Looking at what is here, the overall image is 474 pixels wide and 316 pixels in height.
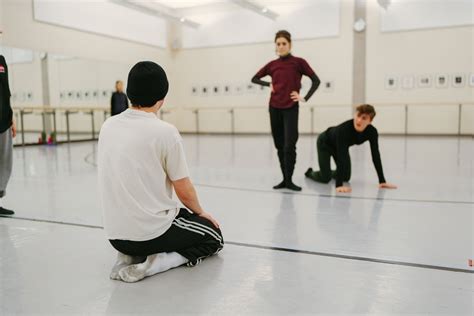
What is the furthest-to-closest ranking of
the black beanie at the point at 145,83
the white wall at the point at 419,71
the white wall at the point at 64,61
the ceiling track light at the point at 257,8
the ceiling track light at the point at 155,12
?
the ceiling track light at the point at 257,8 → the ceiling track light at the point at 155,12 → the white wall at the point at 419,71 → the white wall at the point at 64,61 → the black beanie at the point at 145,83

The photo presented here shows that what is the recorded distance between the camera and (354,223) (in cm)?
267

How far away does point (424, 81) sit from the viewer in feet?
37.4

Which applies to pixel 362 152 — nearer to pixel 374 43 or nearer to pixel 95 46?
pixel 374 43

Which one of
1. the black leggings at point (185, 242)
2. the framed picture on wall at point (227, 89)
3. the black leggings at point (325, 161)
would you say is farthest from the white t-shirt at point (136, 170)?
the framed picture on wall at point (227, 89)

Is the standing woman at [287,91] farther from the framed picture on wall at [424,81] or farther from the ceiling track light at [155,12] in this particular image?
the framed picture on wall at [424,81]

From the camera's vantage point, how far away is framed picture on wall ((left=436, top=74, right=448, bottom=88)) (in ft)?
36.6

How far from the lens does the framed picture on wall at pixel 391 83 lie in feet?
38.3

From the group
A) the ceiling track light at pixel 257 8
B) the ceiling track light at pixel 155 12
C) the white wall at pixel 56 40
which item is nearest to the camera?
the white wall at pixel 56 40

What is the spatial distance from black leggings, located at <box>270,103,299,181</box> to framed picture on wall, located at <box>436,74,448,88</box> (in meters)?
8.85

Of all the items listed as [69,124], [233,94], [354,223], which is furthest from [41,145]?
[354,223]

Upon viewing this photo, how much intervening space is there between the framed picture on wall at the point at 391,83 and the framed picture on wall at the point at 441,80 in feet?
3.43

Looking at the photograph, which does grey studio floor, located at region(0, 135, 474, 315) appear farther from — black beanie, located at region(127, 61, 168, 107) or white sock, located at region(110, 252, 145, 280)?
black beanie, located at region(127, 61, 168, 107)

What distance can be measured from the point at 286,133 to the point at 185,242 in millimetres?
2177

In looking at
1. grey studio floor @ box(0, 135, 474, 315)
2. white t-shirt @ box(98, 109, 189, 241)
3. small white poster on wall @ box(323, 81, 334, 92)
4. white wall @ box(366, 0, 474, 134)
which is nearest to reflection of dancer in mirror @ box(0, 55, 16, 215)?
grey studio floor @ box(0, 135, 474, 315)
